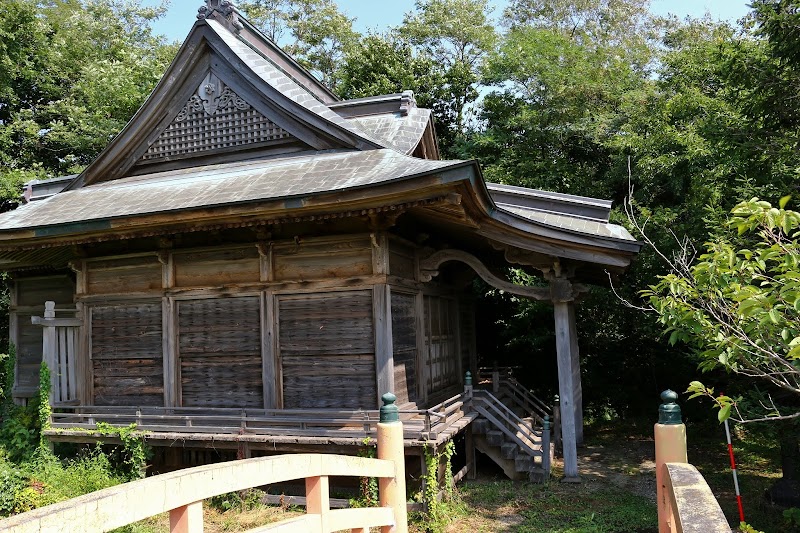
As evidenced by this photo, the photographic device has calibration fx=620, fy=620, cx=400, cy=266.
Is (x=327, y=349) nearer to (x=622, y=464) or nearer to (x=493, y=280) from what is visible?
(x=493, y=280)

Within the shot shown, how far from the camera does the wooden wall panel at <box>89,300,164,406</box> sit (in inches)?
406

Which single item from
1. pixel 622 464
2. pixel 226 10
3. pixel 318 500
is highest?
pixel 226 10

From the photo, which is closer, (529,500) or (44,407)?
(529,500)

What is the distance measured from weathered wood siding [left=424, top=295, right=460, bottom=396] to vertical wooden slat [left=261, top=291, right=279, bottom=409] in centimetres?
267

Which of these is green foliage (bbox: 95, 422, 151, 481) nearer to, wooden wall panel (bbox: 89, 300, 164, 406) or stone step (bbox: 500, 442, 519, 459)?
wooden wall panel (bbox: 89, 300, 164, 406)

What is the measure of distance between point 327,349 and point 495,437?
3130mm

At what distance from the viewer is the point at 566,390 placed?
955cm

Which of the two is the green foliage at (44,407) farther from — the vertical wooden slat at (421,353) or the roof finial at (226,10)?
the roof finial at (226,10)

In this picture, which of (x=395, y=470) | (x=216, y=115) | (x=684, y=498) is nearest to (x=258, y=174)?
(x=216, y=115)

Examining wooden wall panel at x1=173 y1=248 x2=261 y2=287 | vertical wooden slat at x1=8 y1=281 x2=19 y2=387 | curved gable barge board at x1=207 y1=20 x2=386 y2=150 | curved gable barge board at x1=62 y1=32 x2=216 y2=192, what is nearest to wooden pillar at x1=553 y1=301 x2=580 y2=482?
curved gable barge board at x1=207 y1=20 x2=386 y2=150

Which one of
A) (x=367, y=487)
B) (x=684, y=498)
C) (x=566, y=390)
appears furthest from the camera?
(x=566, y=390)

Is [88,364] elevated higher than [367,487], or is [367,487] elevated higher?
[88,364]

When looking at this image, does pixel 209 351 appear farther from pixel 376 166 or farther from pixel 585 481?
pixel 585 481

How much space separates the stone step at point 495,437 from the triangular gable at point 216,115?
5.22m
